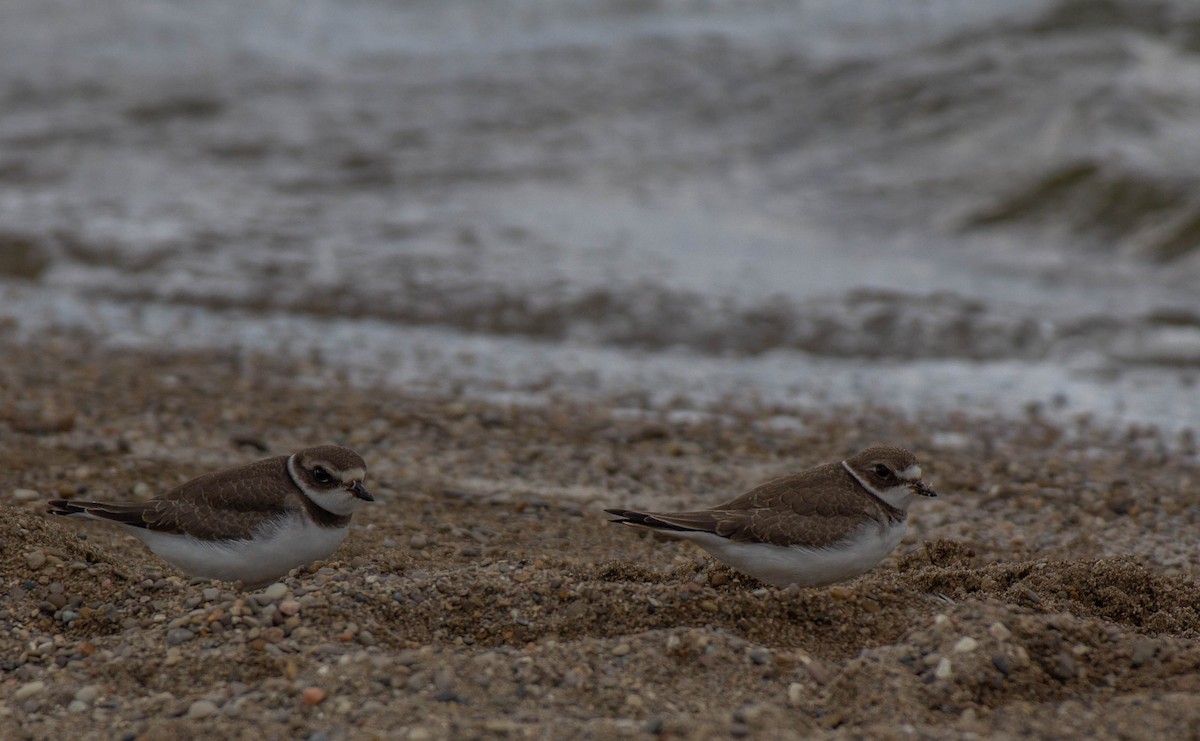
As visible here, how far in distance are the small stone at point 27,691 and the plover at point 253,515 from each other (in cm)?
90

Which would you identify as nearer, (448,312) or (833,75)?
(448,312)

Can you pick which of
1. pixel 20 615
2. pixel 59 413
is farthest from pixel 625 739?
pixel 59 413

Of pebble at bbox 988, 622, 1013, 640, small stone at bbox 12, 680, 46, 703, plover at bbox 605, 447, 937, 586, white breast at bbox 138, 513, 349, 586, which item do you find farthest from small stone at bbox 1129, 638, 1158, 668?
small stone at bbox 12, 680, 46, 703

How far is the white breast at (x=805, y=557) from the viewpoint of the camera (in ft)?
17.0

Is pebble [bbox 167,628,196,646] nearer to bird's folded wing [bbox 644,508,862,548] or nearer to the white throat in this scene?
bird's folded wing [bbox 644,508,862,548]

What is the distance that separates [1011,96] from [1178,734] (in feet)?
43.0

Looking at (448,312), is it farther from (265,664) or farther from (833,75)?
(833,75)

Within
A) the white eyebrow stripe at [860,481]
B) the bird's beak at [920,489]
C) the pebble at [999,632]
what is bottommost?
the pebble at [999,632]

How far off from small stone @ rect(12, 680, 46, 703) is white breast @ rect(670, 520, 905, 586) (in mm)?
2570

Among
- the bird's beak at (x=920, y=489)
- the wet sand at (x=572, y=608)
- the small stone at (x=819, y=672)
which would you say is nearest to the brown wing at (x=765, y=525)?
the wet sand at (x=572, y=608)

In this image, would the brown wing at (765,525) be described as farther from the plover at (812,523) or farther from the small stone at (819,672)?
the small stone at (819,672)

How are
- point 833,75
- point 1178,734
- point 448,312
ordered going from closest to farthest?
1. point 1178,734
2. point 448,312
3. point 833,75

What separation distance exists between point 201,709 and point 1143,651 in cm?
346

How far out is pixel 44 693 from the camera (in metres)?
4.54
